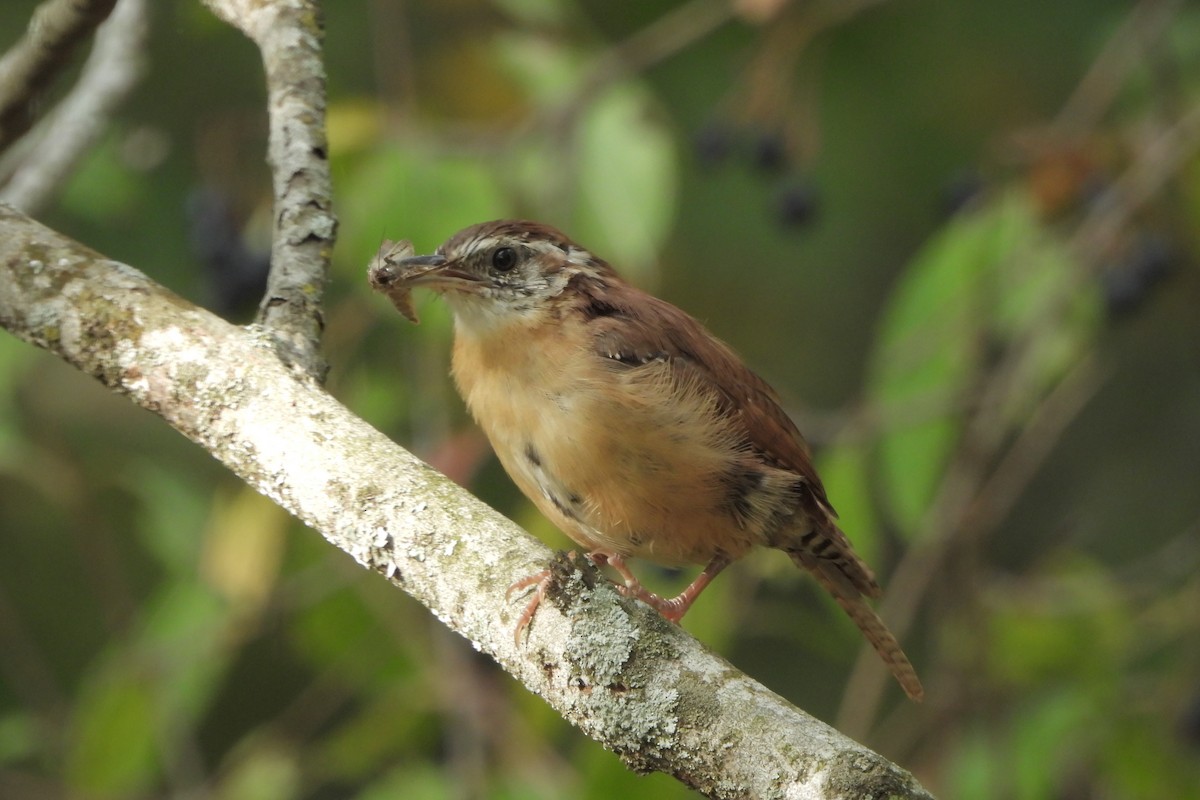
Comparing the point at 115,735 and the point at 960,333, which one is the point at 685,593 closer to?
the point at 960,333

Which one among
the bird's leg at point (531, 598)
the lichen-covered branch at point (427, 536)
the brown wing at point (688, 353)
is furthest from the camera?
the brown wing at point (688, 353)

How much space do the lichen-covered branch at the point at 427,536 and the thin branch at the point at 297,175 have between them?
113 mm

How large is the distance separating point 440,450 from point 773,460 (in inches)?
43.9

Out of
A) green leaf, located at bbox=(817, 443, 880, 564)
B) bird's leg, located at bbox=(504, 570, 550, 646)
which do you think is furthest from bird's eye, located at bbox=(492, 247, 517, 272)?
bird's leg, located at bbox=(504, 570, 550, 646)

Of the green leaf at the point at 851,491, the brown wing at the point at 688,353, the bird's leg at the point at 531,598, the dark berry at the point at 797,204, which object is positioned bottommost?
the green leaf at the point at 851,491

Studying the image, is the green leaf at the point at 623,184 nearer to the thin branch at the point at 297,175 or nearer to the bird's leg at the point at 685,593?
the bird's leg at the point at 685,593

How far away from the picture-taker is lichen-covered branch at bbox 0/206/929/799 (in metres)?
1.91

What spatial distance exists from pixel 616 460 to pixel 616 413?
10 cm

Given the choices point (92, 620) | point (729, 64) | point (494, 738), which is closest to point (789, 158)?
point (729, 64)

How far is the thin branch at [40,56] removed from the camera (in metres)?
2.63

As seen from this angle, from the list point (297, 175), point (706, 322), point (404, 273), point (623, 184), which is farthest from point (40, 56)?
point (706, 322)

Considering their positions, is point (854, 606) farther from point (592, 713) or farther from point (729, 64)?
point (729, 64)

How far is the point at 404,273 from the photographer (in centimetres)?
300

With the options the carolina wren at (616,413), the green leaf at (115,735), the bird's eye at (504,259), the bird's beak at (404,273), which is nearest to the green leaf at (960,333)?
the carolina wren at (616,413)
